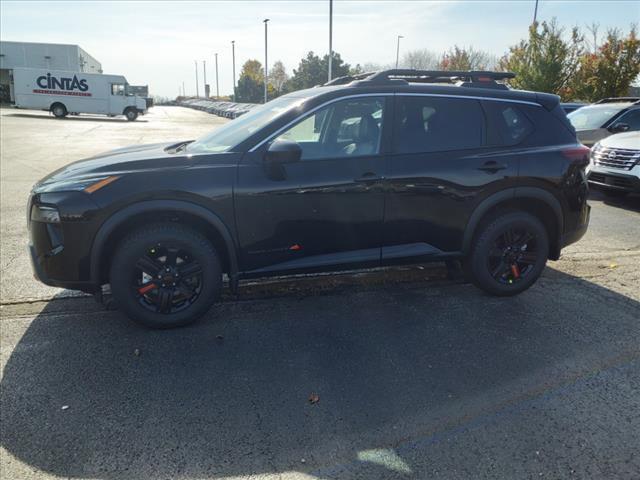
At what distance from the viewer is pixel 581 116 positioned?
37.4 feet

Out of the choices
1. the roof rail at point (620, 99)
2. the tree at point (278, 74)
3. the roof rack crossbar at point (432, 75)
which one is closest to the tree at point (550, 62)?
the roof rail at point (620, 99)

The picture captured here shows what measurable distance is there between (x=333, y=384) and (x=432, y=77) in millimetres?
3060

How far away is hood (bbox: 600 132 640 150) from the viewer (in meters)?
8.16

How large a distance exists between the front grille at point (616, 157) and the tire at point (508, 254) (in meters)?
4.93

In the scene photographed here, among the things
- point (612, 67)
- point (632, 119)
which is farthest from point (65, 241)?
point (612, 67)

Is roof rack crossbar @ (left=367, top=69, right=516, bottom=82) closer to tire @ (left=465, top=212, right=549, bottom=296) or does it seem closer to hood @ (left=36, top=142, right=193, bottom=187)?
tire @ (left=465, top=212, right=549, bottom=296)

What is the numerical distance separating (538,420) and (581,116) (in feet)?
35.4

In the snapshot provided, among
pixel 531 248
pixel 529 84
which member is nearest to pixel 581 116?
pixel 531 248

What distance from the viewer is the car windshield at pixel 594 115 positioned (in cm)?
1064

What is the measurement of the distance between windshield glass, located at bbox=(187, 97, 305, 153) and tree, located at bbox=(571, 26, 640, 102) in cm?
2449

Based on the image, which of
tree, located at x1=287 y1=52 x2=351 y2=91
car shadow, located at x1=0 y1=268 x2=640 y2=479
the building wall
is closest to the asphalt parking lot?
car shadow, located at x1=0 y1=268 x2=640 y2=479

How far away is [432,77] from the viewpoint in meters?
4.56

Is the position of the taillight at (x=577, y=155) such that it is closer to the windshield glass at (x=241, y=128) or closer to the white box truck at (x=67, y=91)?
the windshield glass at (x=241, y=128)

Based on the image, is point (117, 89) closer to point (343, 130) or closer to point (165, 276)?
point (343, 130)
